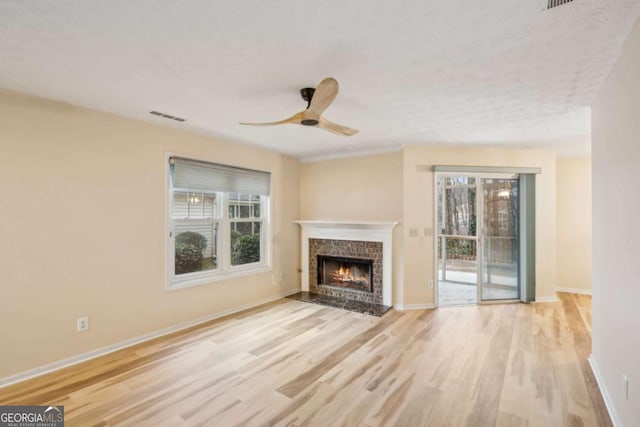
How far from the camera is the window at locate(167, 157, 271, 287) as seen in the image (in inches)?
147

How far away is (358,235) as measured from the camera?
16.0 ft

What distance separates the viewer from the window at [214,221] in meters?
3.73

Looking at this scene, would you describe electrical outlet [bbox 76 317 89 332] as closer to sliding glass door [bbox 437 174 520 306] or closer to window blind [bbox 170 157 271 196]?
window blind [bbox 170 157 271 196]

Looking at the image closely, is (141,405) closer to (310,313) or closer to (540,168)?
(310,313)

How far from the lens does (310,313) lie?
428cm

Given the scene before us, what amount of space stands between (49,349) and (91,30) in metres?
2.68

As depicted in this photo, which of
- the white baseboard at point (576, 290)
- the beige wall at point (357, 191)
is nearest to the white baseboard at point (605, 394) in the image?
the beige wall at point (357, 191)

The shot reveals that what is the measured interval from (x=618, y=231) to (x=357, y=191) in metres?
3.27

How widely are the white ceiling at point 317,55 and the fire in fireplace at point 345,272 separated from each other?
259 centimetres

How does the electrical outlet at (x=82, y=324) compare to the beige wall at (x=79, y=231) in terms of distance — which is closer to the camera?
the beige wall at (x=79, y=231)

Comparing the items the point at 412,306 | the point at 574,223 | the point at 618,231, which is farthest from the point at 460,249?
the point at 618,231

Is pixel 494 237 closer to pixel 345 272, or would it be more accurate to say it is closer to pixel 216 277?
pixel 345 272

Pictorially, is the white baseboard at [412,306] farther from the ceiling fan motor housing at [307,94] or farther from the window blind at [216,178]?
the ceiling fan motor housing at [307,94]

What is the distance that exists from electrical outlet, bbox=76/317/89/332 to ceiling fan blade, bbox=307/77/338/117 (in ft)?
9.34
